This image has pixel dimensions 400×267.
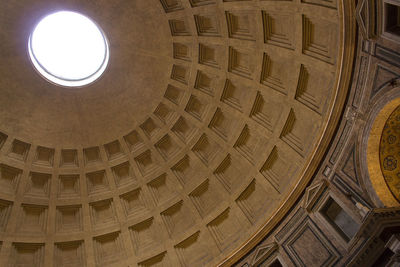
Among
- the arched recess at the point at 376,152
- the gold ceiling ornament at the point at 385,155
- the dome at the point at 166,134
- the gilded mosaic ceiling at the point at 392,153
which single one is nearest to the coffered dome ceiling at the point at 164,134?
the dome at the point at 166,134

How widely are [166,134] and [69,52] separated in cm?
887

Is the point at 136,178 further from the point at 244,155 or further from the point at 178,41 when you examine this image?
the point at 178,41

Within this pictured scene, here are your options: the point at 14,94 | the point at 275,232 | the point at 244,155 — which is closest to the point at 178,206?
the point at 244,155

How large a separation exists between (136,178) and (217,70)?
7939 millimetres

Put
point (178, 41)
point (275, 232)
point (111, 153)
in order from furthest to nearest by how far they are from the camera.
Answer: point (111, 153) < point (178, 41) < point (275, 232)

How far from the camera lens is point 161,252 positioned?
19.2 metres

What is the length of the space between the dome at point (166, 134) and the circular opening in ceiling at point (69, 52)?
762 mm

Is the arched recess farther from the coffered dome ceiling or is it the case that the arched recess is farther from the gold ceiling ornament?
the coffered dome ceiling

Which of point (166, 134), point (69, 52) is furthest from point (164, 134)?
point (69, 52)

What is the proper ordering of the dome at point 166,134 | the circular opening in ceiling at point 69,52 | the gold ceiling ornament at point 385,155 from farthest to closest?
the circular opening in ceiling at point 69,52
the dome at point 166,134
the gold ceiling ornament at point 385,155

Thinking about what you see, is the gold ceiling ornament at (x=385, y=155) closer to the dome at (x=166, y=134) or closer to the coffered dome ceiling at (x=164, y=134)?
the dome at (x=166, y=134)

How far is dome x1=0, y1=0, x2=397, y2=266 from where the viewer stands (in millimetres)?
15938

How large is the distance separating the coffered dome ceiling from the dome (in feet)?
0.20

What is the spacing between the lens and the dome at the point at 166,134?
15.9 m
